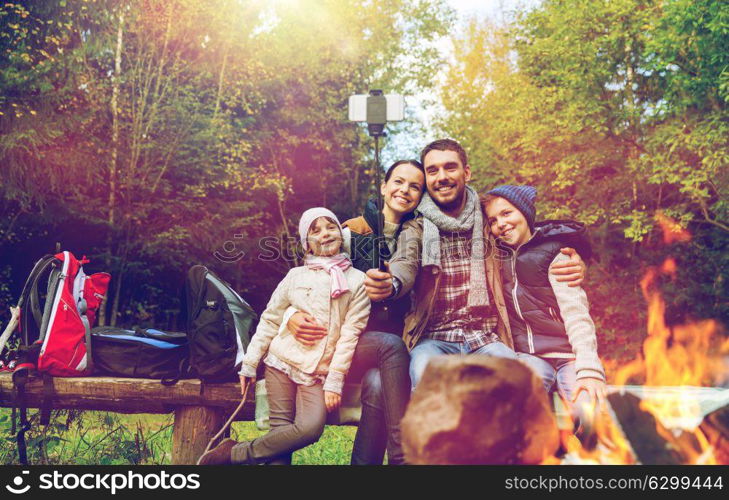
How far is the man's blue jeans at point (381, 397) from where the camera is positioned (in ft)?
9.49

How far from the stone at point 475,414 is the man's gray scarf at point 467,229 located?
124 centimetres

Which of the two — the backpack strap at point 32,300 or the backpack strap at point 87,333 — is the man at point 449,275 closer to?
the backpack strap at point 87,333

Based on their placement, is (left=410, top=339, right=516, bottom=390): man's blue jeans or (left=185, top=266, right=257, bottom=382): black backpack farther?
(left=185, top=266, right=257, bottom=382): black backpack

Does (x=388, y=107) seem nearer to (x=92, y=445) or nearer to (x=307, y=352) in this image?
(x=307, y=352)

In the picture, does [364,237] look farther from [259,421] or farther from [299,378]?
[259,421]

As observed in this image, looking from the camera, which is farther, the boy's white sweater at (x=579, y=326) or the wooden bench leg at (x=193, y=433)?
the wooden bench leg at (x=193, y=433)

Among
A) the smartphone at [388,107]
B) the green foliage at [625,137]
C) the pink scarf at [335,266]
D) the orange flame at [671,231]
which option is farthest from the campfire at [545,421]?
the orange flame at [671,231]

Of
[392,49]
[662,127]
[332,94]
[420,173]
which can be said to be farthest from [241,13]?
[420,173]

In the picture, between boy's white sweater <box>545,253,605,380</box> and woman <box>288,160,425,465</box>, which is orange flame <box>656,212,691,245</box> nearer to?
boy's white sweater <box>545,253,605,380</box>

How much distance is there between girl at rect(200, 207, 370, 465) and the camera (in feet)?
9.75

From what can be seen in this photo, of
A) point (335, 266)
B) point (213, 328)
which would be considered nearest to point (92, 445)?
point (213, 328)

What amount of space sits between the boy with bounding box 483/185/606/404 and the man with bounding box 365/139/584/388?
72 mm

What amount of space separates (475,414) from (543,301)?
1.40 meters

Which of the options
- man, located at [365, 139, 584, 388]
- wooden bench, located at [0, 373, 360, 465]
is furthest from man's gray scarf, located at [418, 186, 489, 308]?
wooden bench, located at [0, 373, 360, 465]
